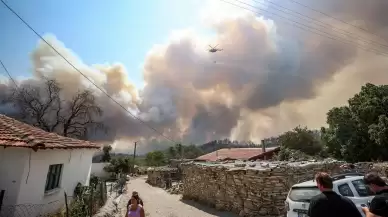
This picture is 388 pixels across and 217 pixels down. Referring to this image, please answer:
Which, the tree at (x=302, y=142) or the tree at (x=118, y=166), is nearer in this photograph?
the tree at (x=302, y=142)

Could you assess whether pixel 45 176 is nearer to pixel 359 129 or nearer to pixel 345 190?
pixel 345 190

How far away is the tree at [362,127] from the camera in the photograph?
94.0 feet

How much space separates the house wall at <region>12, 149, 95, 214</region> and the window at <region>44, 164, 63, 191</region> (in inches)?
7.6

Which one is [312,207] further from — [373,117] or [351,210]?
[373,117]

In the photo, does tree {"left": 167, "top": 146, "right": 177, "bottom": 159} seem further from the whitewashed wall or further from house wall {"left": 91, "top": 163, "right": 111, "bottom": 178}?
the whitewashed wall

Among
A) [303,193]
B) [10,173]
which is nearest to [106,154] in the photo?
[10,173]

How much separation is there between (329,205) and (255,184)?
9.10 metres

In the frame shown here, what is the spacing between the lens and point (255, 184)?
12.5 m

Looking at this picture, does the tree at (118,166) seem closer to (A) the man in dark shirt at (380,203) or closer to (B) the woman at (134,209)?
(B) the woman at (134,209)

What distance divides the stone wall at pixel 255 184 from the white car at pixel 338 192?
422cm

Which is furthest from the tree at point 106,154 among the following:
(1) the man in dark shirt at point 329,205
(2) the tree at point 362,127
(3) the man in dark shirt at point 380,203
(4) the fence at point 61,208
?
(3) the man in dark shirt at point 380,203

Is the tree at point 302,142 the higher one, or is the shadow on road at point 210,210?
the tree at point 302,142

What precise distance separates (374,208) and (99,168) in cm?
4483

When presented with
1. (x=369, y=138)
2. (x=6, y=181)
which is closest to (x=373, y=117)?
(x=369, y=138)
